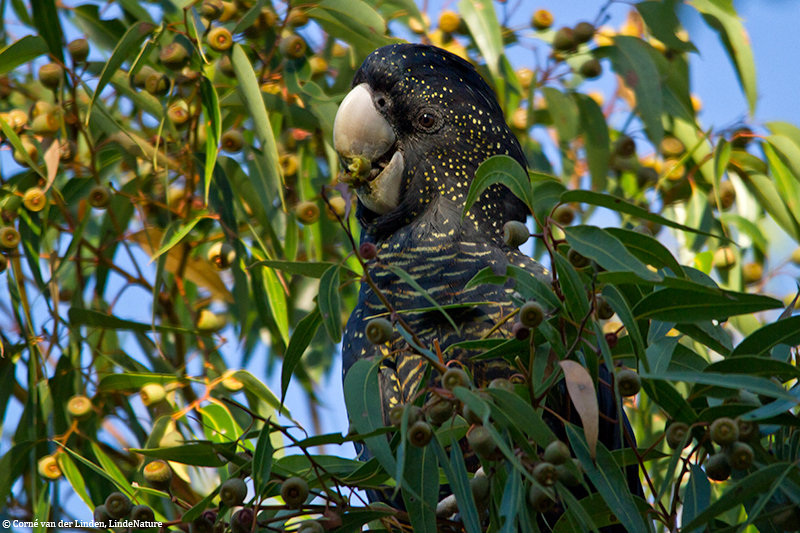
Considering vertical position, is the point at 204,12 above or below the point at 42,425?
above

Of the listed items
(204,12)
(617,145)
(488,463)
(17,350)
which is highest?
(204,12)

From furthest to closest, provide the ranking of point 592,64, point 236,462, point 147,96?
point 592,64, point 147,96, point 236,462

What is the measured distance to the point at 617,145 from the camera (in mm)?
2439

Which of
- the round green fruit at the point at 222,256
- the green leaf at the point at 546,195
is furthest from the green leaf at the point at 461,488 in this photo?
the round green fruit at the point at 222,256

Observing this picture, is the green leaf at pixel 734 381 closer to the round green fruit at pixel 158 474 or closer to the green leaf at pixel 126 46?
the round green fruit at pixel 158 474

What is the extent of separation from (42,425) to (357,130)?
36.4 inches

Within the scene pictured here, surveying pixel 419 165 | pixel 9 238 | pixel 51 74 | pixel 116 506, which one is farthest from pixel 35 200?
pixel 116 506

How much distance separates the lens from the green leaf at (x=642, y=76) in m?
2.12

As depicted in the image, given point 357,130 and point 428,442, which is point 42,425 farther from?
point 428,442

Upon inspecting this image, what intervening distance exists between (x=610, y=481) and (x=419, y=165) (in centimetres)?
103

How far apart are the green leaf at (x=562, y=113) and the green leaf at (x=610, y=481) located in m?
1.41

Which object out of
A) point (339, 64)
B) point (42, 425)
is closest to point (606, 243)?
point (42, 425)

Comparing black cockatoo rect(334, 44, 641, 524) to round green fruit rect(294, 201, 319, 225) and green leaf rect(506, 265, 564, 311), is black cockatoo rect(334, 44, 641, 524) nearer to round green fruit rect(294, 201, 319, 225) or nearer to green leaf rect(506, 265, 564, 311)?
round green fruit rect(294, 201, 319, 225)

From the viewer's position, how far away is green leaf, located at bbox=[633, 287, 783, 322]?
100 cm
